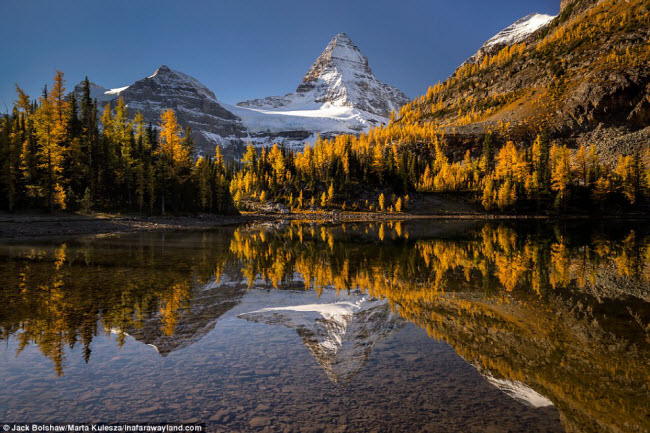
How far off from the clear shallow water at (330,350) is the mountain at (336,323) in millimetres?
65

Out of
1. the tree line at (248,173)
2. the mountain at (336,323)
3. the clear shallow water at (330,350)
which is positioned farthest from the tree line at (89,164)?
the mountain at (336,323)

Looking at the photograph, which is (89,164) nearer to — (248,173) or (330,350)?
(330,350)

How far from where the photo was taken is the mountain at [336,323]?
8.09 m

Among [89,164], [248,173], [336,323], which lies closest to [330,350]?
[336,323]

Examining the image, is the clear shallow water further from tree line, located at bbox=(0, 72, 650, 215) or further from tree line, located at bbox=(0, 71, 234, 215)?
tree line, located at bbox=(0, 72, 650, 215)

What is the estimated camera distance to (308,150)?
450ft

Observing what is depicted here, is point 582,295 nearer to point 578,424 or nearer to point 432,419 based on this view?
point 578,424

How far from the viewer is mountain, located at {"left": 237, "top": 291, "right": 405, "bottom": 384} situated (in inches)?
318

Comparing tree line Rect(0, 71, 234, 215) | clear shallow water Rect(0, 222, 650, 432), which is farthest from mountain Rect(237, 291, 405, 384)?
tree line Rect(0, 71, 234, 215)

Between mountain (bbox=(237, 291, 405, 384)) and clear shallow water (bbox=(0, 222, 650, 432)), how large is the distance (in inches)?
2.6

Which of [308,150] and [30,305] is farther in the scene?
[308,150]

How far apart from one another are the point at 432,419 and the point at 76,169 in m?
64.9

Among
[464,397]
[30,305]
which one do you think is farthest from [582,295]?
[30,305]

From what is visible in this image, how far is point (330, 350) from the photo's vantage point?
8680 millimetres
